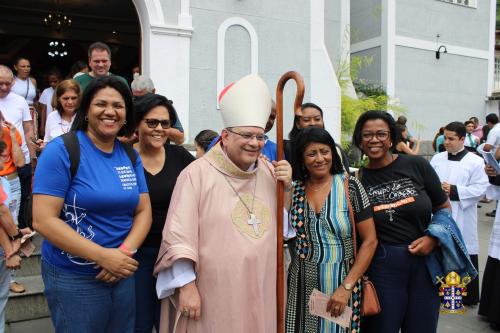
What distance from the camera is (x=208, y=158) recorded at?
259 cm

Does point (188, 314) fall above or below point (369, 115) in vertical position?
below

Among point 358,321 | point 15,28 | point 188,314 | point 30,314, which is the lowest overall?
point 30,314

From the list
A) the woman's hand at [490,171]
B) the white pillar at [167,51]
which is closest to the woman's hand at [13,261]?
the woman's hand at [490,171]

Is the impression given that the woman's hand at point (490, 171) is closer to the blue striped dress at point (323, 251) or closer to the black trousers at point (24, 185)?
the blue striped dress at point (323, 251)

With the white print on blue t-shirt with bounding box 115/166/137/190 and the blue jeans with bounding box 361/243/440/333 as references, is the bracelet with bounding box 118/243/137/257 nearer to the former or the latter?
the white print on blue t-shirt with bounding box 115/166/137/190

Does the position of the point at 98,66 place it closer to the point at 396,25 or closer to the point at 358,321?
the point at 358,321

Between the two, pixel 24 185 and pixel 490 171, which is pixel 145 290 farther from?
pixel 490 171

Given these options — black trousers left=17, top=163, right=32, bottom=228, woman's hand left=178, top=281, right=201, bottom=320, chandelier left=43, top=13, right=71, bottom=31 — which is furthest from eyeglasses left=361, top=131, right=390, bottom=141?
chandelier left=43, top=13, right=71, bottom=31

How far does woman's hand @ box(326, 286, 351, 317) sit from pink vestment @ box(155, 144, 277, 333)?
38 cm

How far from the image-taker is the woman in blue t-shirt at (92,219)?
2.23 metres

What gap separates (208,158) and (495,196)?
3.78m

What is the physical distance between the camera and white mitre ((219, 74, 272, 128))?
2516mm

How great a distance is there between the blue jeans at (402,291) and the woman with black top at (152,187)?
136 cm

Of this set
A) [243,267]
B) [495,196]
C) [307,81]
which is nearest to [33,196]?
[243,267]
